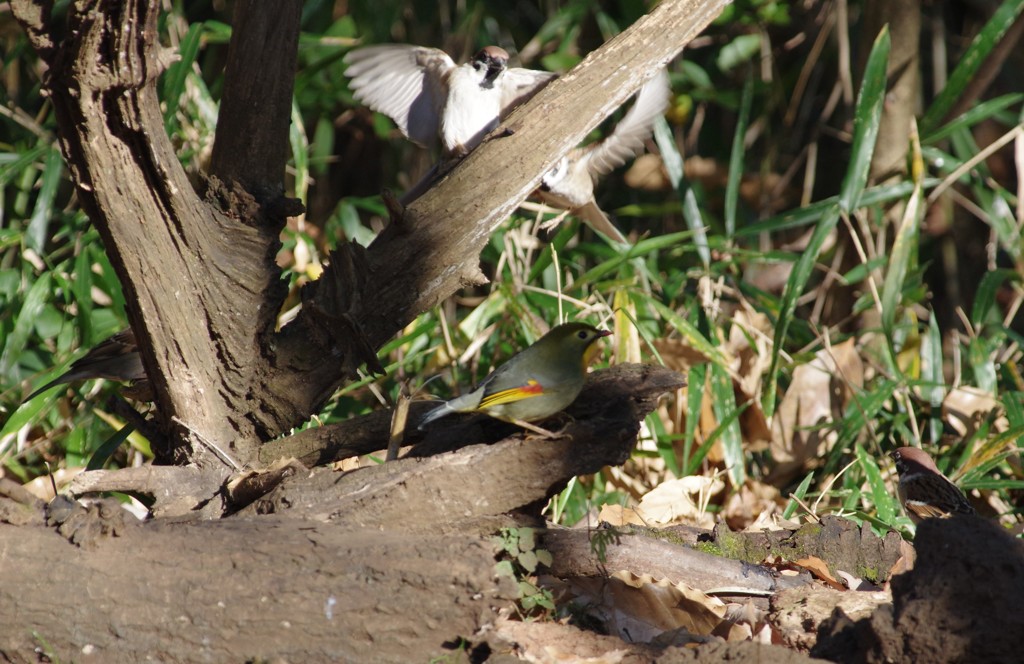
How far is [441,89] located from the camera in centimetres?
499

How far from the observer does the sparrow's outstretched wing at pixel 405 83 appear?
16.2 ft

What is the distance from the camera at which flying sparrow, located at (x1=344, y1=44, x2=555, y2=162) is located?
4.74 m

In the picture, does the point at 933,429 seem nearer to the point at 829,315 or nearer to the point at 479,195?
the point at 829,315

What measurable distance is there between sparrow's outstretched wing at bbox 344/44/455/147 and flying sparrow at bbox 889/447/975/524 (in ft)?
8.87

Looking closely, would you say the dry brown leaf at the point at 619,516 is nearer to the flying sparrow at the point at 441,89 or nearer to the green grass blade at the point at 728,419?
the green grass blade at the point at 728,419

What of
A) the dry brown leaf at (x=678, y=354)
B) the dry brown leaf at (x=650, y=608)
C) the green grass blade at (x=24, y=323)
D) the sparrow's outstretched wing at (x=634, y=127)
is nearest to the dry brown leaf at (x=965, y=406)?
the dry brown leaf at (x=678, y=354)

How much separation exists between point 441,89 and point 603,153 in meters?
0.85

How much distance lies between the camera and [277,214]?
3.39m

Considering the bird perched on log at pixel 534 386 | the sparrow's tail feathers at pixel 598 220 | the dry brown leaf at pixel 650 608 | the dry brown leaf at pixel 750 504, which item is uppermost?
the bird perched on log at pixel 534 386

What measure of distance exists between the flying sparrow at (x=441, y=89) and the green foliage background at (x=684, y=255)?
2.66ft

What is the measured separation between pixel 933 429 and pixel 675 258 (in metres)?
1.79

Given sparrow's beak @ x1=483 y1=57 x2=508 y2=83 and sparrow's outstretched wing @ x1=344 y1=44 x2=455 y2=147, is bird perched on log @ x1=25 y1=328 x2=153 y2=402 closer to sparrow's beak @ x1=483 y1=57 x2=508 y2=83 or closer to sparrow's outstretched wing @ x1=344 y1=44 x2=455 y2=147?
sparrow's outstretched wing @ x1=344 y1=44 x2=455 y2=147

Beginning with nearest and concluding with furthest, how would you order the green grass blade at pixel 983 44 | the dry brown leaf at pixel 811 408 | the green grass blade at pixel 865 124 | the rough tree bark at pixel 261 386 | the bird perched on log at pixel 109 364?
the rough tree bark at pixel 261 386 < the bird perched on log at pixel 109 364 < the dry brown leaf at pixel 811 408 < the green grass blade at pixel 865 124 < the green grass blade at pixel 983 44

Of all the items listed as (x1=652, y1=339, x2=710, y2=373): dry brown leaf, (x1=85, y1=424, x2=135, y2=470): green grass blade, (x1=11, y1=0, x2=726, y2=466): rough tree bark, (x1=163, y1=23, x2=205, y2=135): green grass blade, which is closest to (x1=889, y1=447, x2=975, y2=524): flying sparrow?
(x1=652, y1=339, x2=710, y2=373): dry brown leaf
